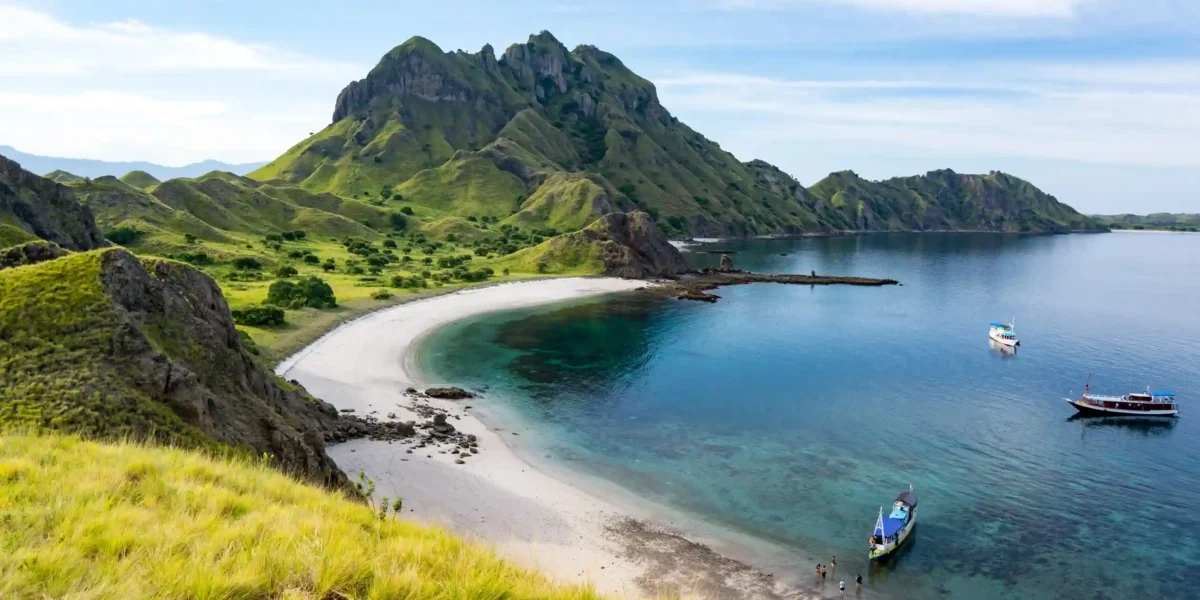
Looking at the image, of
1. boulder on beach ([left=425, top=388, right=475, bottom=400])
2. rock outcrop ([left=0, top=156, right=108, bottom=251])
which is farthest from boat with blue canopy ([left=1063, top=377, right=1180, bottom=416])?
rock outcrop ([left=0, top=156, right=108, bottom=251])

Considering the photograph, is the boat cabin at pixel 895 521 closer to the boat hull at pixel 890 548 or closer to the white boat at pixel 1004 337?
the boat hull at pixel 890 548

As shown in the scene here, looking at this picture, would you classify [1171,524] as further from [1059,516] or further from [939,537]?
[939,537]

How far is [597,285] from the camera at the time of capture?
13638 cm

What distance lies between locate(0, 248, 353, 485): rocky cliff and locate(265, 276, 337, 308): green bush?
52195 millimetres

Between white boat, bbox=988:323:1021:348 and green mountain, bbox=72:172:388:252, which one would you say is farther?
green mountain, bbox=72:172:388:252

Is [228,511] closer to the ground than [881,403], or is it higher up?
higher up

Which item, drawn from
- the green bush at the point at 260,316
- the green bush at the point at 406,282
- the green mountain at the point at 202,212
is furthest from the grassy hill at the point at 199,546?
the green mountain at the point at 202,212

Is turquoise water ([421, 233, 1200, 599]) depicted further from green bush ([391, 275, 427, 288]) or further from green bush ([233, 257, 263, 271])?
green bush ([233, 257, 263, 271])

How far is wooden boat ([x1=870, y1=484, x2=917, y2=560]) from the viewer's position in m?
33.7

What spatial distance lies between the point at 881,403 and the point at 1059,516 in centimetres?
2397

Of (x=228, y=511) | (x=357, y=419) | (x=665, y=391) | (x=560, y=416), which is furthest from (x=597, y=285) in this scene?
(x=228, y=511)

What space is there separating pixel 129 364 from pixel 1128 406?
80.2m

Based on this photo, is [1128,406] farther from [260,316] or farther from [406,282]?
[406,282]

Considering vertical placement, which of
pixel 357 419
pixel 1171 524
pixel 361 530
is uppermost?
pixel 361 530
